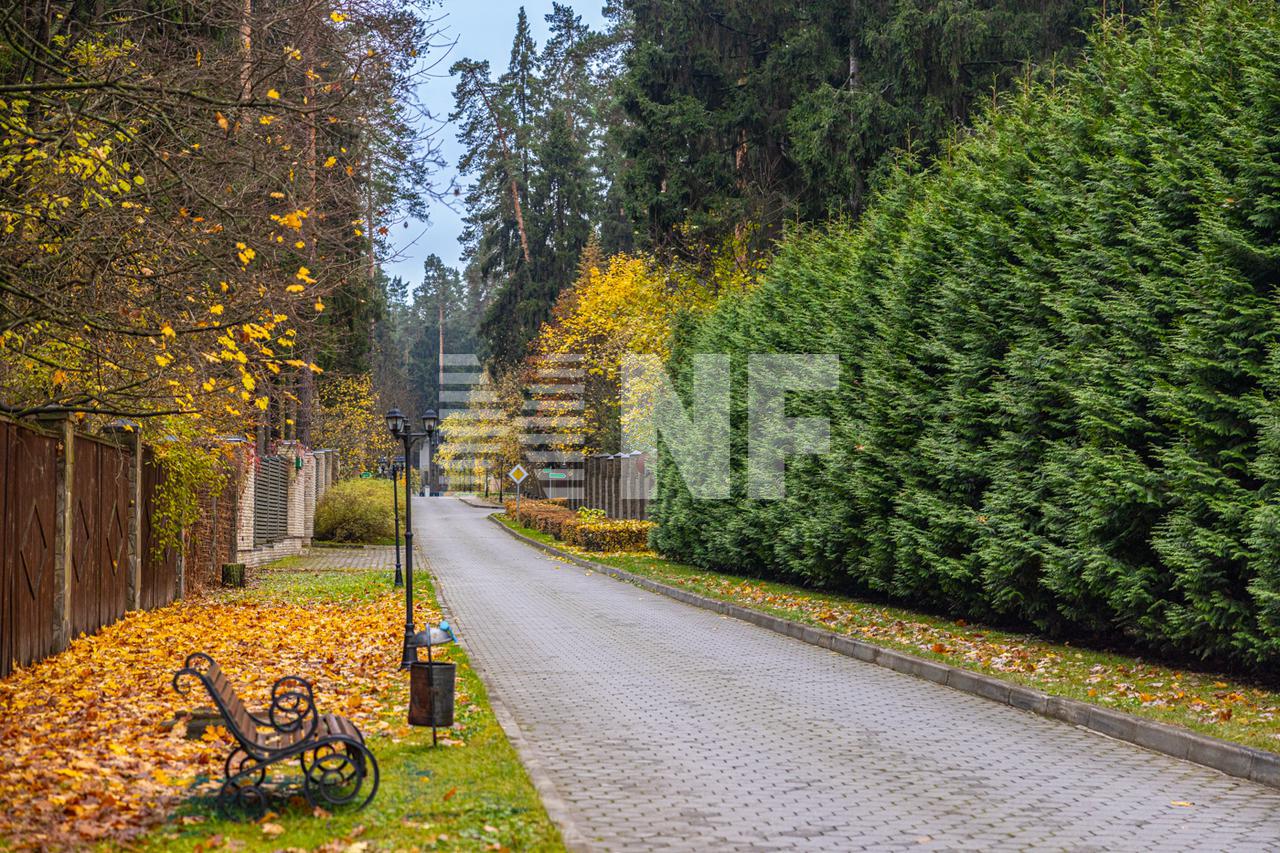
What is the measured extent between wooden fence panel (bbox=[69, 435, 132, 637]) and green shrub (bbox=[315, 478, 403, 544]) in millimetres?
25452

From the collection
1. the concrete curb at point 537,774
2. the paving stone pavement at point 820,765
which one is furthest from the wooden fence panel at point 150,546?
the concrete curb at point 537,774

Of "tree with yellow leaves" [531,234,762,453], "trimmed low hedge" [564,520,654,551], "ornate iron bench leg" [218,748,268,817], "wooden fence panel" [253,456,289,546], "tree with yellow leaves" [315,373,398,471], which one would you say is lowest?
"trimmed low hedge" [564,520,654,551]

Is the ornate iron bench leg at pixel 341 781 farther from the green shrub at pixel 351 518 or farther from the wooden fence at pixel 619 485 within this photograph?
the green shrub at pixel 351 518

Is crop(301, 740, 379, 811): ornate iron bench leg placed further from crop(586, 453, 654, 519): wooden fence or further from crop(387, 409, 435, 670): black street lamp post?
crop(586, 453, 654, 519): wooden fence

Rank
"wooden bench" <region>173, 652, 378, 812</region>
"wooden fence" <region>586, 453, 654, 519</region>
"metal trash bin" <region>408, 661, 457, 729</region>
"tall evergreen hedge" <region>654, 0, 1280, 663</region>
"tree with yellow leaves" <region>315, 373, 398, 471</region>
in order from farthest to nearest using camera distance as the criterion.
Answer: "tree with yellow leaves" <region>315, 373, 398, 471</region>
"wooden fence" <region>586, 453, 654, 519</region>
"tall evergreen hedge" <region>654, 0, 1280, 663</region>
"metal trash bin" <region>408, 661, 457, 729</region>
"wooden bench" <region>173, 652, 378, 812</region>

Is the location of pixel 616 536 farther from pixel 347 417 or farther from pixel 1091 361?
pixel 347 417

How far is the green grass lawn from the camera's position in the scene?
6055 millimetres

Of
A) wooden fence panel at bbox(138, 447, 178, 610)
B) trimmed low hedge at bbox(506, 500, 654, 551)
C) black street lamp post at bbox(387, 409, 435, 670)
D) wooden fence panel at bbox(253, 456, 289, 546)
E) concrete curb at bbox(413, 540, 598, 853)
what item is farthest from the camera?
trimmed low hedge at bbox(506, 500, 654, 551)

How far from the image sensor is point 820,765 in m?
8.27

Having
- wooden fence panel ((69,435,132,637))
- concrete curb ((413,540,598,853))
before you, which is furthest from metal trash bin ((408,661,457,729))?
wooden fence panel ((69,435,132,637))

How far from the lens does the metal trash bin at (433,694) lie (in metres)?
8.68

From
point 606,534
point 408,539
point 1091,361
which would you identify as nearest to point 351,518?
point 606,534

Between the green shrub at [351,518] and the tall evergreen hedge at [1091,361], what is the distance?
25804mm

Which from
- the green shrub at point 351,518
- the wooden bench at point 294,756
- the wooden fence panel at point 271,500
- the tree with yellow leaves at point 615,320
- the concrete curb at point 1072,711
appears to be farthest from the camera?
the green shrub at point 351,518
